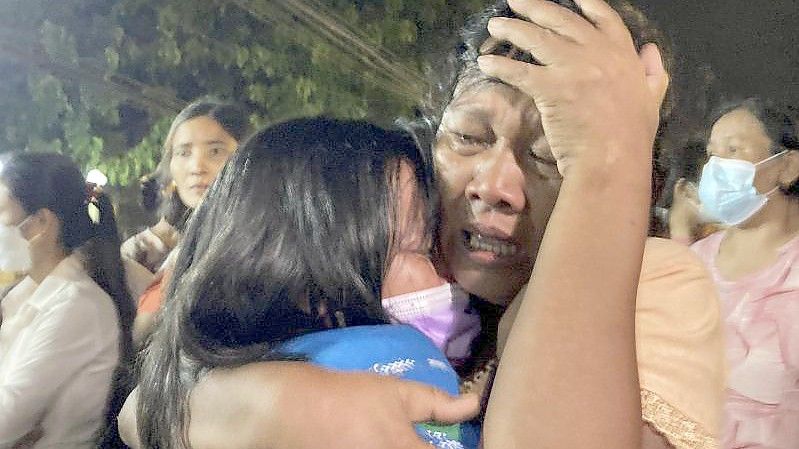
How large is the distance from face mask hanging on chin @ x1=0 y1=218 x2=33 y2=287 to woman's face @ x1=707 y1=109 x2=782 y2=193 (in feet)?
4.98

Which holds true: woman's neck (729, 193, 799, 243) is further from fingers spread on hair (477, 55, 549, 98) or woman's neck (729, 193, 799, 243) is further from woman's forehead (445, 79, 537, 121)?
fingers spread on hair (477, 55, 549, 98)

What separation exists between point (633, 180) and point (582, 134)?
0.04 meters

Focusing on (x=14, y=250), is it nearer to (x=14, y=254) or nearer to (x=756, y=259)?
(x=14, y=254)

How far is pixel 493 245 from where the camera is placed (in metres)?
0.70

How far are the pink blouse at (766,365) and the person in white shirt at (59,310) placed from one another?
1157 millimetres

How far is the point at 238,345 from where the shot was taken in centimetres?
62

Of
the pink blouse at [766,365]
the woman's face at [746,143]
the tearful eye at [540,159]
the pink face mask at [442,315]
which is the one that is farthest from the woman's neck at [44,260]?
the woman's face at [746,143]

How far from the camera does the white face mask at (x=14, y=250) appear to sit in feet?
5.20

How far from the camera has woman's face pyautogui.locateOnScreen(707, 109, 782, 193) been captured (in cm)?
164

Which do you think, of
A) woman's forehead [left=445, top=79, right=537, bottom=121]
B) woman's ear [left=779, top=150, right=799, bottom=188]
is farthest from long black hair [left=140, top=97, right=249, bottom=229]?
woman's ear [left=779, top=150, right=799, bottom=188]

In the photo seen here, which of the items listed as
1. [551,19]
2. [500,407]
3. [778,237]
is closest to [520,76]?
[551,19]

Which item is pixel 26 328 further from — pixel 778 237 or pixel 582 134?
pixel 778 237

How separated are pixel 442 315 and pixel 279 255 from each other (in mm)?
171

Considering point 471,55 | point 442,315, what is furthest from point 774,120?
point 442,315
